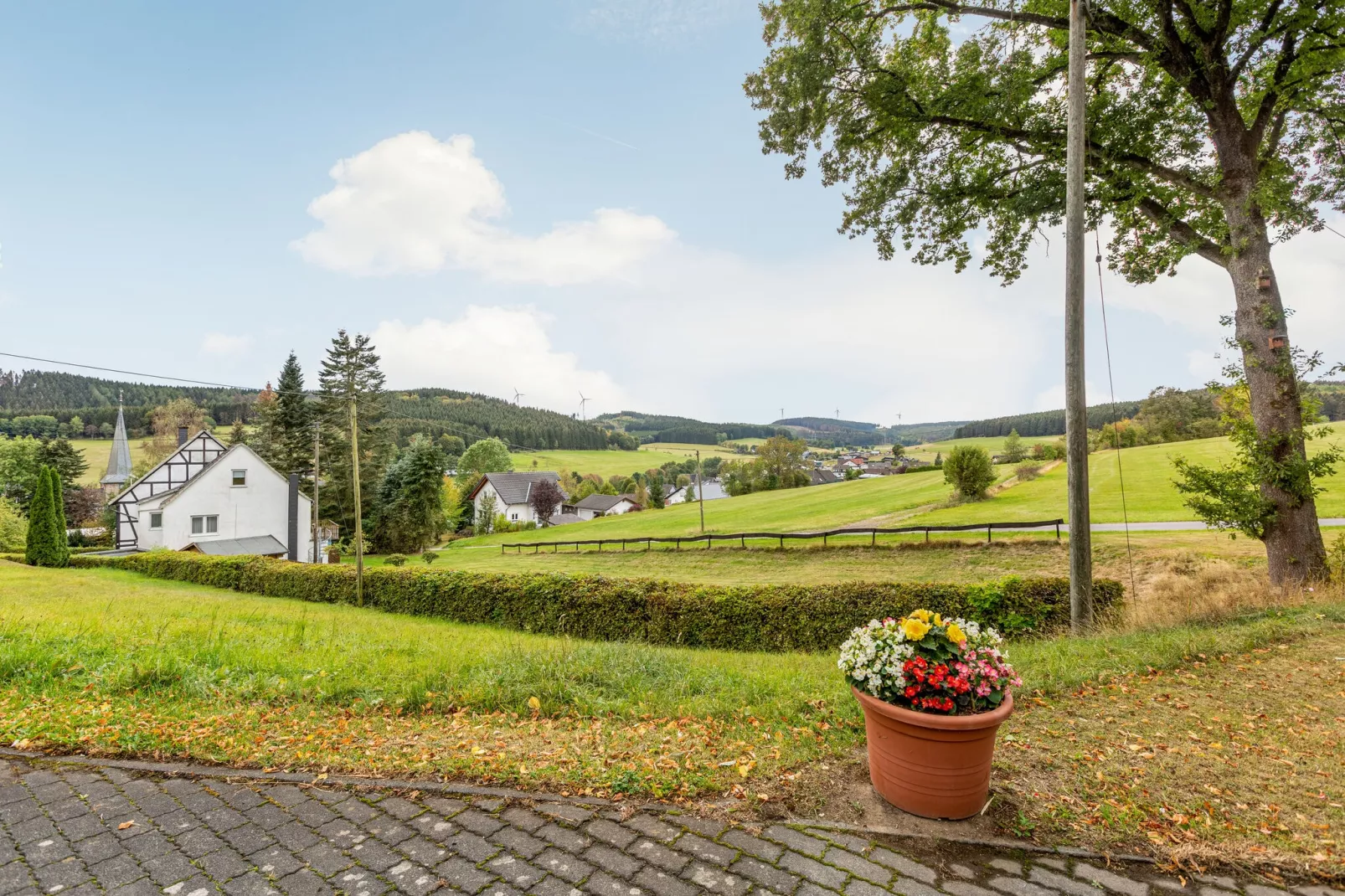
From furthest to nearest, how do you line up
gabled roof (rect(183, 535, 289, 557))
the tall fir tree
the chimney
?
the tall fir tree
the chimney
gabled roof (rect(183, 535, 289, 557))

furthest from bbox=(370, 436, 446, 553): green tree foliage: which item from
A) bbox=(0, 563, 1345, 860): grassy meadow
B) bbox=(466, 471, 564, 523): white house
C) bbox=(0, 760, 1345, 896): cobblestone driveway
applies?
bbox=(0, 760, 1345, 896): cobblestone driveway

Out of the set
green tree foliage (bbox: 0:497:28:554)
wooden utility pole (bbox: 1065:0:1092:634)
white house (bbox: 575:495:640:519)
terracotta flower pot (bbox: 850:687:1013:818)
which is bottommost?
white house (bbox: 575:495:640:519)

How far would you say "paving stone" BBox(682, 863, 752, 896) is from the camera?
2502 millimetres

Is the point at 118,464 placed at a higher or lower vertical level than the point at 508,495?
higher

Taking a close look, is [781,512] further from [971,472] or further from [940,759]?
[940,759]

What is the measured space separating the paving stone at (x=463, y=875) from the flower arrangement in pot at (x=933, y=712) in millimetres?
2235

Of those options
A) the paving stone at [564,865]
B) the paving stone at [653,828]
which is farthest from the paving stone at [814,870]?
the paving stone at [564,865]

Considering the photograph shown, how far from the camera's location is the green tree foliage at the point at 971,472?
2788 centimetres

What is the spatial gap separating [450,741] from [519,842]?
1530mm

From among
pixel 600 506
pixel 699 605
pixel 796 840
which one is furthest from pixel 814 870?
pixel 600 506

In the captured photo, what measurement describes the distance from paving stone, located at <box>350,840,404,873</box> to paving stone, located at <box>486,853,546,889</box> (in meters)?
0.51

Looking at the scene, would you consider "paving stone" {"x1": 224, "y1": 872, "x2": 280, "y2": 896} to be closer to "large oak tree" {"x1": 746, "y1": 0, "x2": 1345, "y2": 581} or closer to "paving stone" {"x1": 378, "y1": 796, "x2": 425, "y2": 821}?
"paving stone" {"x1": 378, "y1": 796, "x2": 425, "y2": 821}

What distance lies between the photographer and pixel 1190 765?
3465 mm

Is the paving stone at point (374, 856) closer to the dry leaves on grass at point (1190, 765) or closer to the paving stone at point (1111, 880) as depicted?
the dry leaves on grass at point (1190, 765)
